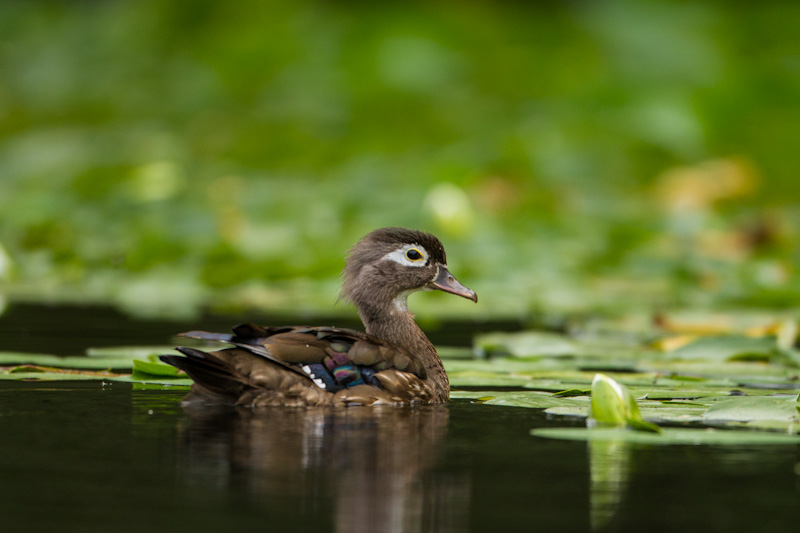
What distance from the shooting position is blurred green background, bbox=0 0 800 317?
515 inches

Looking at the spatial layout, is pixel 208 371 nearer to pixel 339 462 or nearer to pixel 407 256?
pixel 339 462

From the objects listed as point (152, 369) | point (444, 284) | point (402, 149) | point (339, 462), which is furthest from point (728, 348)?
point (402, 149)

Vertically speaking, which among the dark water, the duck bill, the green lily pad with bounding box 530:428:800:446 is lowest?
the dark water

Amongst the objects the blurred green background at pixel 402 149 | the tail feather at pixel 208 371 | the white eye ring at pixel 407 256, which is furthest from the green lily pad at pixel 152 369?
the blurred green background at pixel 402 149

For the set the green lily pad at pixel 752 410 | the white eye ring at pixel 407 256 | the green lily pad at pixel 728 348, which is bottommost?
the green lily pad at pixel 752 410

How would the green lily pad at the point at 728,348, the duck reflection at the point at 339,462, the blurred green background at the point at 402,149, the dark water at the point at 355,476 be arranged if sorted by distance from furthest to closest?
the blurred green background at the point at 402,149 → the green lily pad at the point at 728,348 → the duck reflection at the point at 339,462 → the dark water at the point at 355,476

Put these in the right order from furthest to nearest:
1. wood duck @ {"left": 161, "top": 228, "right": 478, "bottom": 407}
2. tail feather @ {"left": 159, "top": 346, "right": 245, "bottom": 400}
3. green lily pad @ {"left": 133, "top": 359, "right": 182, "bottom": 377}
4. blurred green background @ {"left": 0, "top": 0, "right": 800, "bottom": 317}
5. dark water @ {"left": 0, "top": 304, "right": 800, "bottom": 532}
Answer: blurred green background @ {"left": 0, "top": 0, "right": 800, "bottom": 317} → green lily pad @ {"left": 133, "top": 359, "right": 182, "bottom": 377} → wood duck @ {"left": 161, "top": 228, "right": 478, "bottom": 407} → tail feather @ {"left": 159, "top": 346, "right": 245, "bottom": 400} → dark water @ {"left": 0, "top": 304, "right": 800, "bottom": 532}

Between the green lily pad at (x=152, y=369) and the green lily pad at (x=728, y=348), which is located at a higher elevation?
the green lily pad at (x=728, y=348)

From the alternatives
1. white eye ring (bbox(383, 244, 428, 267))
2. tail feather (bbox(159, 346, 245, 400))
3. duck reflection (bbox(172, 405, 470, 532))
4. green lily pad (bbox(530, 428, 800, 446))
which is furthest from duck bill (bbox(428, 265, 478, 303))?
green lily pad (bbox(530, 428, 800, 446))

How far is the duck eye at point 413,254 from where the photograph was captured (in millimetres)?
7324

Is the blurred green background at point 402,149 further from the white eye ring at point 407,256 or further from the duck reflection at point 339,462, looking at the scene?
the duck reflection at point 339,462

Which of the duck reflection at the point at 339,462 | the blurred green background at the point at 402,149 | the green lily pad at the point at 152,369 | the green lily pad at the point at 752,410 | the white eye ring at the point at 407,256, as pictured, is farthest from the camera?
the blurred green background at the point at 402,149

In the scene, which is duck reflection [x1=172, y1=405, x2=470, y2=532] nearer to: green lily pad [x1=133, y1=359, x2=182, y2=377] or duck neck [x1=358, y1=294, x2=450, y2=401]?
duck neck [x1=358, y1=294, x2=450, y2=401]

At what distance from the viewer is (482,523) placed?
3842 mm
